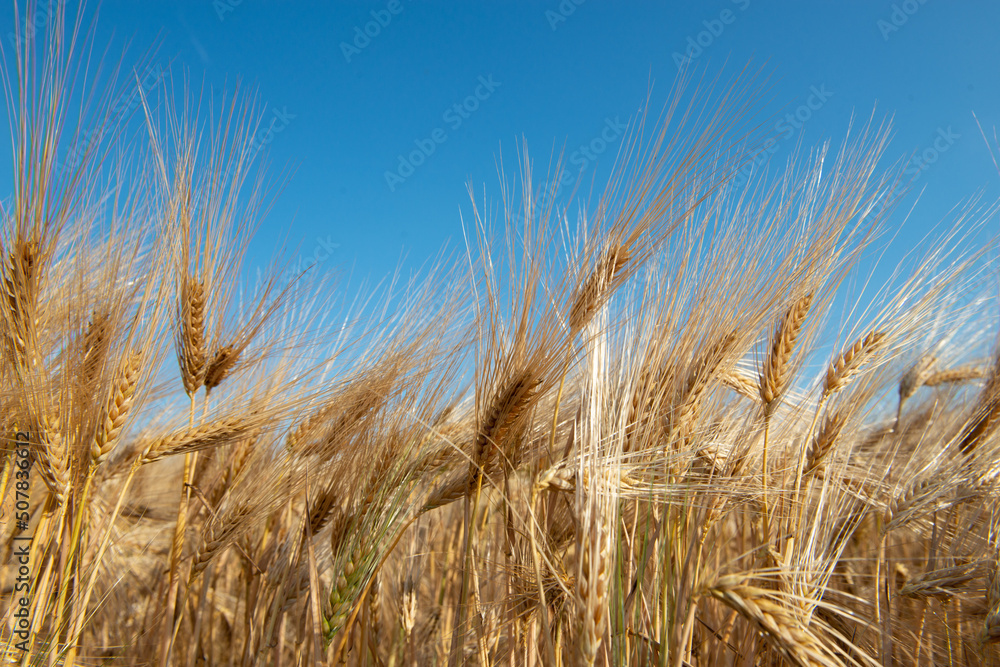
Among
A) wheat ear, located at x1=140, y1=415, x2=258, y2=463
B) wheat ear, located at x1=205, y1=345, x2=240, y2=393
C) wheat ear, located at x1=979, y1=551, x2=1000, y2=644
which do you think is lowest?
wheat ear, located at x1=979, y1=551, x2=1000, y2=644

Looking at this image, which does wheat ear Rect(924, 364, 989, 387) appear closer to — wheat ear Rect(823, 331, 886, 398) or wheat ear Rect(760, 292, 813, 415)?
wheat ear Rect(823, 331, 886, 398)

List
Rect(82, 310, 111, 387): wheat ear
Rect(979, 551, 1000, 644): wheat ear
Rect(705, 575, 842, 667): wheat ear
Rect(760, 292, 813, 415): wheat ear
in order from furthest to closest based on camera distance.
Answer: Rect(760, 292, 813, 415): wheat ear
Rect(82, 310, 111, 387): wheat ear
Rect(979, 551, 1000, 644): wheat ear
Rect(705, 575, 842, 667): wheat ear

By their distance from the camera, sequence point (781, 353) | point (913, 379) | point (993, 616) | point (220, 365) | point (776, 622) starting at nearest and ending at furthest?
point (776, 622) < point (993, 616) < point (220, 365) < point (781, 353) < point (913, 379)

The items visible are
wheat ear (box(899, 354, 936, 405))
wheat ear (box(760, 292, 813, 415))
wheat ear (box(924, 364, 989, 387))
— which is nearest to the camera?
wheat ear (box(760, 292, 813, 415))

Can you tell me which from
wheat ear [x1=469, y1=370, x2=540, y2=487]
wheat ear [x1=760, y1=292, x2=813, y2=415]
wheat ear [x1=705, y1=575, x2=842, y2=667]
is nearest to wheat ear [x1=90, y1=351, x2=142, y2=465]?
wheat ear [x1=469, y1=370, x2=540, y2=487]

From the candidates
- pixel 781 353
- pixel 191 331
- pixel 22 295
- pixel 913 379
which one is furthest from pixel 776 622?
pixel 913 379

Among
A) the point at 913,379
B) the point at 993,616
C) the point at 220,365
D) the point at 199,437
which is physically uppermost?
the point at 913,379

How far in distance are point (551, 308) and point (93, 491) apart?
4.91 ft

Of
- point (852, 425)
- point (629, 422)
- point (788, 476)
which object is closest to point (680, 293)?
point (629, 422)

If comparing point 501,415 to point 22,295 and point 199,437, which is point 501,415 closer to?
point 199,437

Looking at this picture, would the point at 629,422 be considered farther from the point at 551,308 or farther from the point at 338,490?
the point at 338,490

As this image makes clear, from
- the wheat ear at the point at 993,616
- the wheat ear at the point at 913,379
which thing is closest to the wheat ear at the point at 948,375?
the wheat ear at the point at 913,379

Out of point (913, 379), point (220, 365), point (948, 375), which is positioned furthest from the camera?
point (948, 375)

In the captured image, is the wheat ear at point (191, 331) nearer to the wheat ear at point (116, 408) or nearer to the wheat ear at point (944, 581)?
the wheat ear at point (116, 408)
